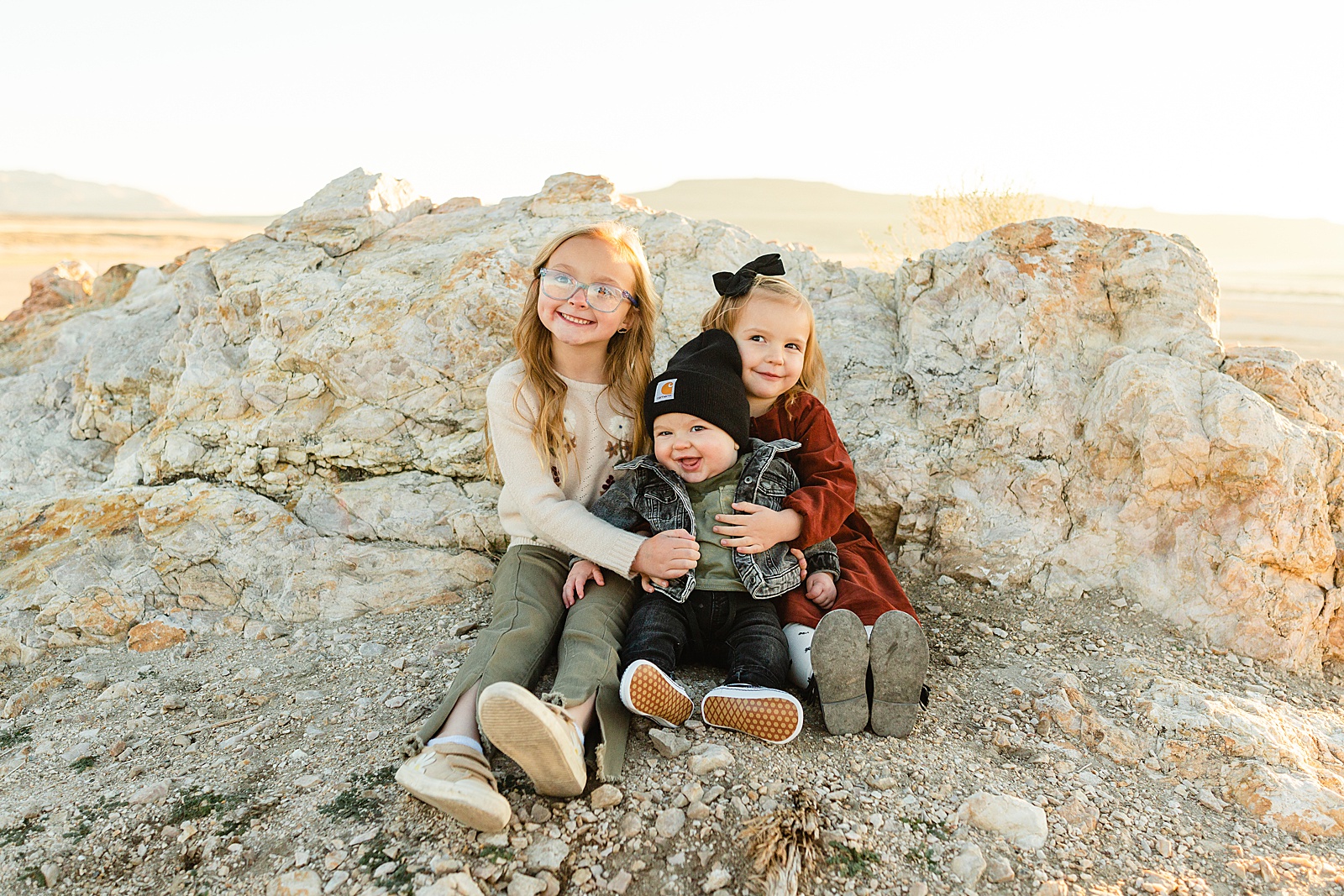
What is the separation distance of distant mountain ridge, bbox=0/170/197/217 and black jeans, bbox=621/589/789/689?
558ft

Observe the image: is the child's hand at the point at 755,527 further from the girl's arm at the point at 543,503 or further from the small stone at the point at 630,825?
the small stone at the point at 630,825

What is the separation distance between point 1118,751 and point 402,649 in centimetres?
226

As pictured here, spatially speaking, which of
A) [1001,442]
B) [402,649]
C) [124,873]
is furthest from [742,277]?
[124,873]

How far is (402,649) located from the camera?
294cm

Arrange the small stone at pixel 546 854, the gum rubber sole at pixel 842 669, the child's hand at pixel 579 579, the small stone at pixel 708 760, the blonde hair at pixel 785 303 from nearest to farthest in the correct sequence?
the small stone at pixel 546 854
the small stone at pixel 708 760
the gum rubber sole at pixel 842 669
the child's hand at pixel 579 579
the blonde hair at pixel 785 303

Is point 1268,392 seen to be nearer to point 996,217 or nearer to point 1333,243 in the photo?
point 996,217

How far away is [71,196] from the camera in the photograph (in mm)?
160375

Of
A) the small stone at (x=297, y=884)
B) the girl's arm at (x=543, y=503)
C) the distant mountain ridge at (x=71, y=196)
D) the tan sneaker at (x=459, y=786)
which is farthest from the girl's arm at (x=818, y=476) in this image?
the distant mountain ridge at (x=71, y=196)

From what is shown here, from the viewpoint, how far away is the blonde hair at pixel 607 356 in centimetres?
289

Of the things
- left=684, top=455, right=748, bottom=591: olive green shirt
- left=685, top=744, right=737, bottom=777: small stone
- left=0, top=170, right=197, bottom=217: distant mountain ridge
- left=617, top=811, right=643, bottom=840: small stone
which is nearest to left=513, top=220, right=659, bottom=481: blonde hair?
left=684, top=455, right=748, bottom=591: olive green shirt

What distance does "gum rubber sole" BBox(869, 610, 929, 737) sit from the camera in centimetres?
230

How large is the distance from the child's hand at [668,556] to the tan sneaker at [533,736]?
0.67 metres

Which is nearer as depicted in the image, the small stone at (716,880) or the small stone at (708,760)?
the small stone at (716,880)

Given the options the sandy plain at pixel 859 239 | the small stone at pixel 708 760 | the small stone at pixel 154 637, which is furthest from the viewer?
the sandy plain at pixel 859 239
